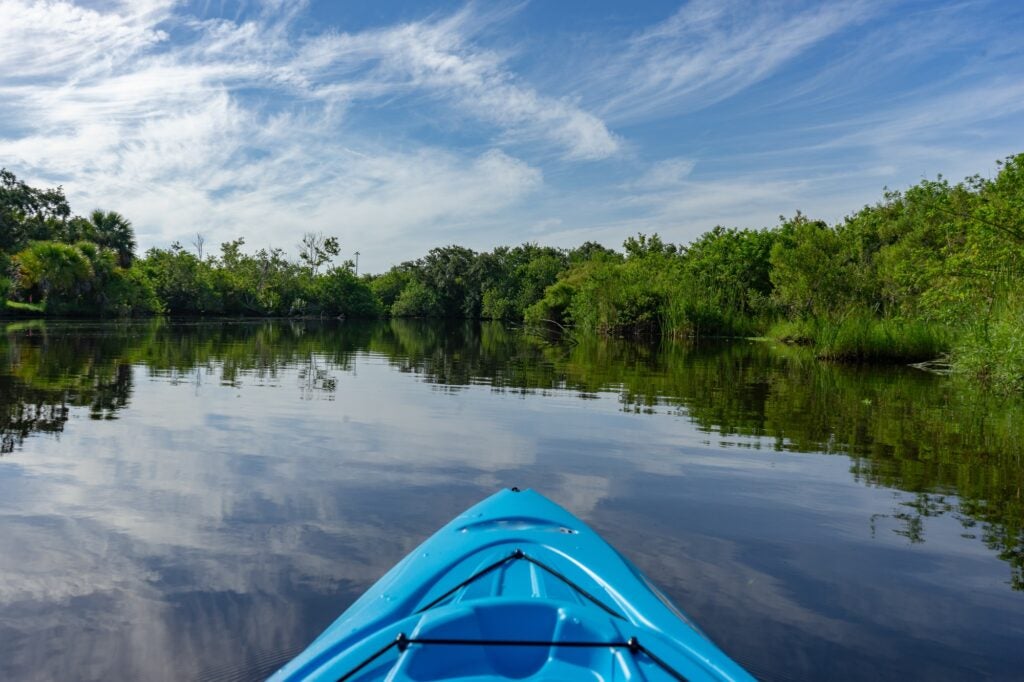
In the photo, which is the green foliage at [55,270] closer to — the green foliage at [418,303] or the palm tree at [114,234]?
the palm tree at [114,234]

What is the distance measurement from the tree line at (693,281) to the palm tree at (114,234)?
3.8 inches

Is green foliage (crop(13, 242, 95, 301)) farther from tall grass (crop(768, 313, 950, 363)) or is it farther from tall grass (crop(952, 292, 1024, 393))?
tall grass (crop(952, 292, 1024, 393))

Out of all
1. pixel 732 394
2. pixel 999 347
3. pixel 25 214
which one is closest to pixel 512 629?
pixel 732 394

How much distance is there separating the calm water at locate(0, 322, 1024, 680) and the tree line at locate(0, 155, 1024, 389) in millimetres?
5984

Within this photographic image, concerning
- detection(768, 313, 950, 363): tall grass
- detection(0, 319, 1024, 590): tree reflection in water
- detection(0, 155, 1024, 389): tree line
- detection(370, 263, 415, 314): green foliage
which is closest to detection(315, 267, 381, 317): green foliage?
detection(0, 155, 1024, 389): tree line

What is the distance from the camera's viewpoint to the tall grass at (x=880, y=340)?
66.6ft

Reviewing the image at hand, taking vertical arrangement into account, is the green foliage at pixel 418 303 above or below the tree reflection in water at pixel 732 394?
above

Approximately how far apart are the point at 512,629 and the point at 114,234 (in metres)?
58.1

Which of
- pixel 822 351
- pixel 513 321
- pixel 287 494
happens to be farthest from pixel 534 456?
pixel 513 321

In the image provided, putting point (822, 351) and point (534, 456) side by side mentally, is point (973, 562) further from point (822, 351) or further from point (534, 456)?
point (822, 351)

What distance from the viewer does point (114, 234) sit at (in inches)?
2009

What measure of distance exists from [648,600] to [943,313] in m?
18.1

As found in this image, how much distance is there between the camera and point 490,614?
2.53 m

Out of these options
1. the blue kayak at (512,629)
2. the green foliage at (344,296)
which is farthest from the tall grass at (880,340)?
the green foliage at (344,296)
